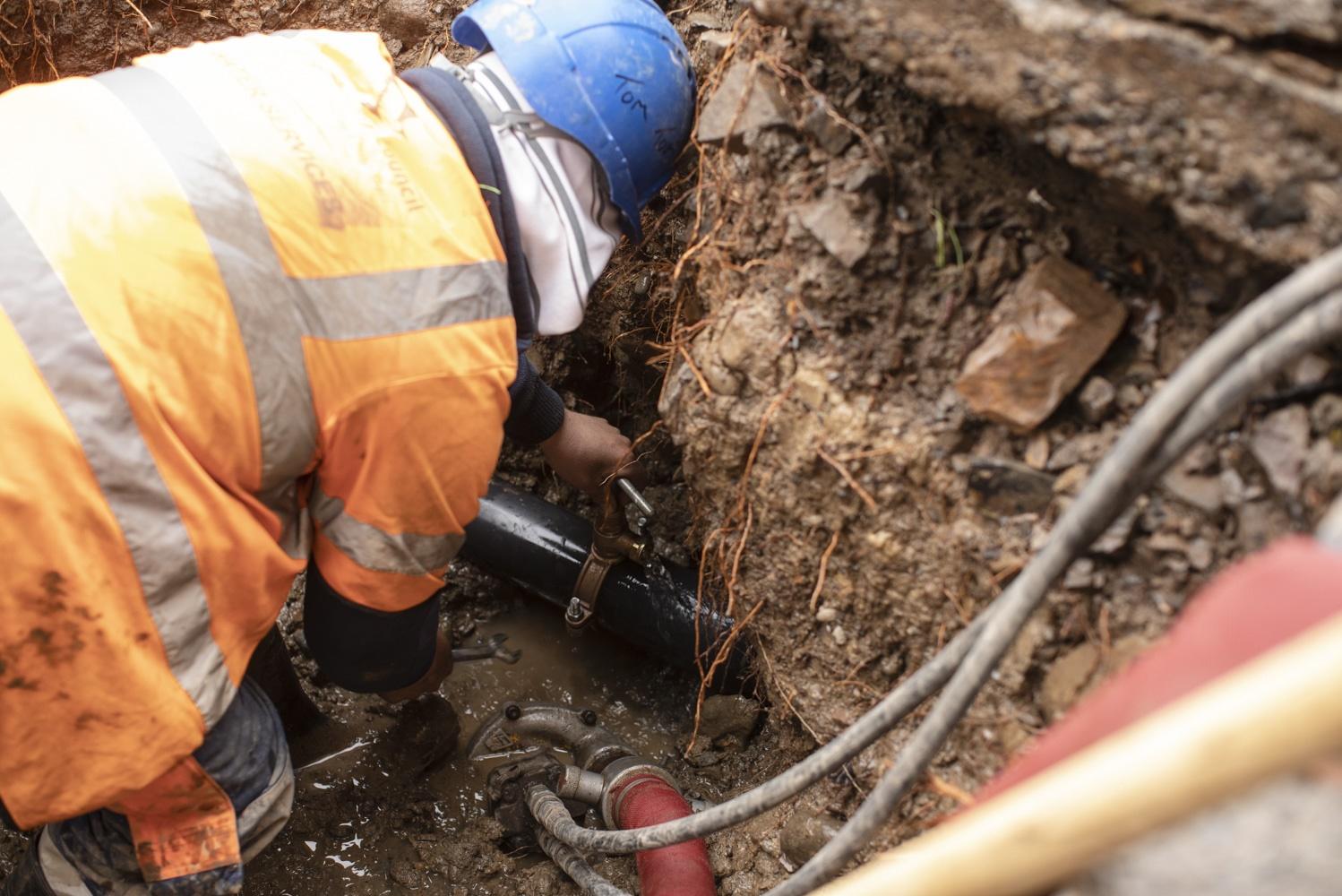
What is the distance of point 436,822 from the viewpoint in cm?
221

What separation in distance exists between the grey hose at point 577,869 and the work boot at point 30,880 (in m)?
0.88

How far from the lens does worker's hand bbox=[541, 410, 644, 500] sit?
1.96 m

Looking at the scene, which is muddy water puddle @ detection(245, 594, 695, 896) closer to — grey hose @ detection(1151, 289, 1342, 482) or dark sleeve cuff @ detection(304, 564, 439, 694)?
dark sleeve cuff @ detection(304, 564, 439, 694)

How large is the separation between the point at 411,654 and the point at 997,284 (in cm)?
125

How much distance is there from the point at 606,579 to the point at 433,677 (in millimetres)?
459

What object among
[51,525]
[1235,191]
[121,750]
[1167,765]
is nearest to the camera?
[1167,765]

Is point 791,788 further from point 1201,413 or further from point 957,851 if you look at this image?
point 1201,413

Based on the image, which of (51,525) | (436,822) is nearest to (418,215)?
(51,525)

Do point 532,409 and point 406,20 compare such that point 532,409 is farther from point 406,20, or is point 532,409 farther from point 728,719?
point 406,20

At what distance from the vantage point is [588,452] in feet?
6.49

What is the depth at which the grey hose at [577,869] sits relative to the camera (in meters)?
1.83

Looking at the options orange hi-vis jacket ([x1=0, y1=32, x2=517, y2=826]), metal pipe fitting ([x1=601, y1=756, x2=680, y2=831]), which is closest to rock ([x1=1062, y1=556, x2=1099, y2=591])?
orange hi-vis jacket ([x1=0, y1=32, x2=517, y2=826])

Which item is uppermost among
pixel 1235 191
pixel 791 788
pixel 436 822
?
pixel 1235 191

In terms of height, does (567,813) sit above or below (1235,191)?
below
